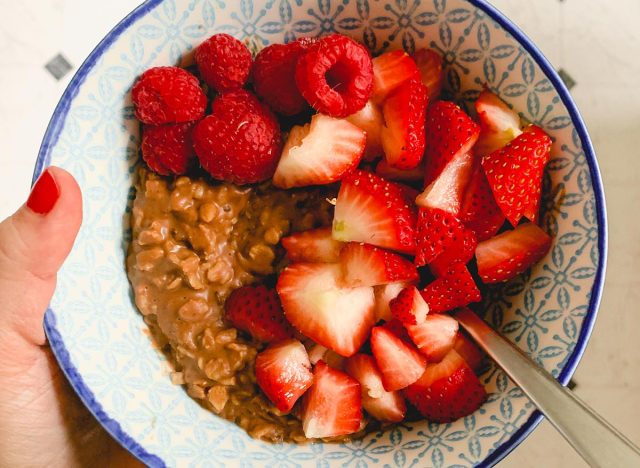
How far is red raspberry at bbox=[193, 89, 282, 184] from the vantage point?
1.10 m

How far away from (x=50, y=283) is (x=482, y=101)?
30.1 inches

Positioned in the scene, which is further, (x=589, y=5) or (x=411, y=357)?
(x=589, y=5)

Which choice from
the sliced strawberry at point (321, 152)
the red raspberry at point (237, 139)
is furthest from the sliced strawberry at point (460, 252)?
the red raspberry at point (237, 139)

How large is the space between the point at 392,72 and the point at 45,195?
0.59m

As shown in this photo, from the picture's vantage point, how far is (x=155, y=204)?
1.18 m

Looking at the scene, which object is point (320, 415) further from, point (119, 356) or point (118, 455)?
point (118, 455)

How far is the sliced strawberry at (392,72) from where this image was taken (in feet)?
3.76

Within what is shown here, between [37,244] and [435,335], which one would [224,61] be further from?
[435,335]

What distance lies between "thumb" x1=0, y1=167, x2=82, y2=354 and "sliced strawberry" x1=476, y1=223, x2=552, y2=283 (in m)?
0.66

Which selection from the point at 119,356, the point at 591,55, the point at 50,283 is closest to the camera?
the point at 50,283

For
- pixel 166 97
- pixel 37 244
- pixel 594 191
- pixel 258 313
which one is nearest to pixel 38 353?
pixel 37 244

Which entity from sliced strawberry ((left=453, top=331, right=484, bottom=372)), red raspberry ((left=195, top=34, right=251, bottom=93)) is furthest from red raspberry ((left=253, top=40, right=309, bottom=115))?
sliced strawberry ((left=453, top=331, right=484, bottom=372))

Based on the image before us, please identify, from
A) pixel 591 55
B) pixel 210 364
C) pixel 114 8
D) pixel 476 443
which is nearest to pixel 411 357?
pixel 476 443

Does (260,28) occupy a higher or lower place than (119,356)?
higher
